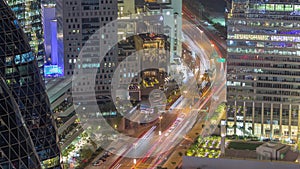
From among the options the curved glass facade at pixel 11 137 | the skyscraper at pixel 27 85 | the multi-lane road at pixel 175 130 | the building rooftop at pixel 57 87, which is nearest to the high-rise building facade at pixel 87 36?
the building rooftop at pixel 57 87

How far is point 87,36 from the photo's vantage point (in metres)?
22.0

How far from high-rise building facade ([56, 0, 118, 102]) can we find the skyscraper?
11335 millimetres

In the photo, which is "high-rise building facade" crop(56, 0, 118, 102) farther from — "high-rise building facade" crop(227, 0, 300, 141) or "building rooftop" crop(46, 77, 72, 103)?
"high-rise building facade" crop(227, 0, 300, 141)

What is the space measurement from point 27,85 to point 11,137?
5.19 ft

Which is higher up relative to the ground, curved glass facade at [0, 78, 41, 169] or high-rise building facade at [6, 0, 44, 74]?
Answer: high-rise building facade at [6, 0, 44, 74]

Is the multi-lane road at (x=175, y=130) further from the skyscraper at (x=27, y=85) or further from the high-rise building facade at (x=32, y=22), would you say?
the skyscraper at (x=27, y=85)

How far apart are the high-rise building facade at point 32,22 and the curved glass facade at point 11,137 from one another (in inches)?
332

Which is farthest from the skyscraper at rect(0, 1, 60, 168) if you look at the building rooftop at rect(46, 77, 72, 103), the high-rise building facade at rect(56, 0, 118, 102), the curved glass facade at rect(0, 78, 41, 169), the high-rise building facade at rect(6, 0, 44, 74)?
the high-rise building facade at rect(56, 0, 118, 102)

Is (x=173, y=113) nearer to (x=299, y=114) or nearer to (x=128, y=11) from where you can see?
(x=299, y=114)

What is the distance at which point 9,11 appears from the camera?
9.99 m

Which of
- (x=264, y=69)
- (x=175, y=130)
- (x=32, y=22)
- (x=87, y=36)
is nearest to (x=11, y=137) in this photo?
(x=32, y=22)

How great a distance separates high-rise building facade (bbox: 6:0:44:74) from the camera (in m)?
17.4

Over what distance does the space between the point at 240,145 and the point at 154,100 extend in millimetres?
8672

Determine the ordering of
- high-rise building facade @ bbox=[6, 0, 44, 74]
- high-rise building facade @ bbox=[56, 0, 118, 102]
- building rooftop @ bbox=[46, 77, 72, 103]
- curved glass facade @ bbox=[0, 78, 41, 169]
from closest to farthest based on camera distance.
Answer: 1. curved glass facade @ bbox=[0, 78, 41, 169]
2. high-rise building facade @ bbox=[6, 0, 44, 74]
3. building rooftop @ bbox=[46, 77, 72, 103]
4. high-rise building facade @ bbox=[56, 0, 118, 102]
